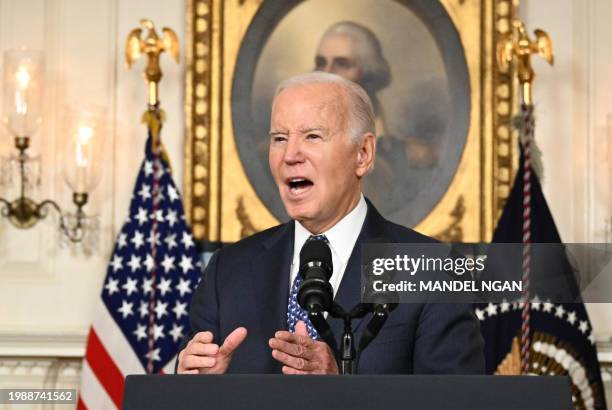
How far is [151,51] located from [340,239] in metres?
2.98

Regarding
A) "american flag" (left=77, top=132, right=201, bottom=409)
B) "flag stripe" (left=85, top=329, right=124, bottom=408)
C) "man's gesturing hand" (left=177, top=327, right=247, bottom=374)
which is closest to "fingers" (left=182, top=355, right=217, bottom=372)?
"man's gesturing hand" (left=177, top=327, right=247, bottom=374)

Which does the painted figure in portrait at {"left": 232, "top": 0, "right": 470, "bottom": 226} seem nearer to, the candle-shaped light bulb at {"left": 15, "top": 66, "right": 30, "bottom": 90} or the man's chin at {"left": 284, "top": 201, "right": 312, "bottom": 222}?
the candle-shaped light bulb at {"left": 15, "top": 66, "right": 30, "bottom": 90}

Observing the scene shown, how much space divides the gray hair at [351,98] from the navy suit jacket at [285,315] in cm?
22

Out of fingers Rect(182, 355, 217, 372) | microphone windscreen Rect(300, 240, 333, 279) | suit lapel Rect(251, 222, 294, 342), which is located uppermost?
microphone windscreen Rect(300, 240, 333, 279)

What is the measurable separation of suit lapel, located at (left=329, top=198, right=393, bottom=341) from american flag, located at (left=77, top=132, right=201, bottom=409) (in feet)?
9.05

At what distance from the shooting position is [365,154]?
3123 millimetres

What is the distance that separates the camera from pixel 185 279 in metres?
5.77

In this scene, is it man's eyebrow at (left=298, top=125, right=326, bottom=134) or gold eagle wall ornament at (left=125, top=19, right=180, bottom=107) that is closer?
man's eyebrow at (left=298, top=125, right=326, bottom=134)

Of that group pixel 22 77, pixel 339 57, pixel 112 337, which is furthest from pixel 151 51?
pixel 112 337

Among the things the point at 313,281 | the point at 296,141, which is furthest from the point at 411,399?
the point at 296,141

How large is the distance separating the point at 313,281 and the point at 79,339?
4.01 metres

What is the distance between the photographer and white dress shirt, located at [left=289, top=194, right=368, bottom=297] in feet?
9.92

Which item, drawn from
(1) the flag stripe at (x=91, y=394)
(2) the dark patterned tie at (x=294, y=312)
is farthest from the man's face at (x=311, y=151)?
(1) the flag stripe at (x=91, y=394)

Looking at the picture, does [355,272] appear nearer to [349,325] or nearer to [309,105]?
[309,105]
